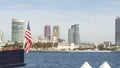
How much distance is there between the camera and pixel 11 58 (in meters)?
67.7

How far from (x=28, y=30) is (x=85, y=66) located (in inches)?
643

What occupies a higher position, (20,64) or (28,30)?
(28,30)

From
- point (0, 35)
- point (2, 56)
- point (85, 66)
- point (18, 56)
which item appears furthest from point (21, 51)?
point (85, 66)

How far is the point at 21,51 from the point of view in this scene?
71875 millimetres

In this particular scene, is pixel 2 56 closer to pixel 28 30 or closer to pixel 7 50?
pixel 7 50

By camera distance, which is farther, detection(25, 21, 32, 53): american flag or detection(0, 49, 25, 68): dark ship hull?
detection(0, 49, 25, 68): dark ship hull

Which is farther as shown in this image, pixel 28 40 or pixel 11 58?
pixel 11 58

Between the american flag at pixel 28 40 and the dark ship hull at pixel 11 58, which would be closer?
the american flag at pixel 28 40

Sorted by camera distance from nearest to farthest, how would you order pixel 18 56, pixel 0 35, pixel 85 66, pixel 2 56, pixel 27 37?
pixel 85 66, pixel 27 37, pixel 2 56, pixel 18 56, pixel 0 35

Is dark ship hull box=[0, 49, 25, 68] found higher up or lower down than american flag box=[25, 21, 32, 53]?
lower down

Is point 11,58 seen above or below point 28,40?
below

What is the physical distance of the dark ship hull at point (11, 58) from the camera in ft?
216

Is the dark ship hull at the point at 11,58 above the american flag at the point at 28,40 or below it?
below

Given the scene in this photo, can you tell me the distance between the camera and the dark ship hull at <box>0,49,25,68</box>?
65875mm
